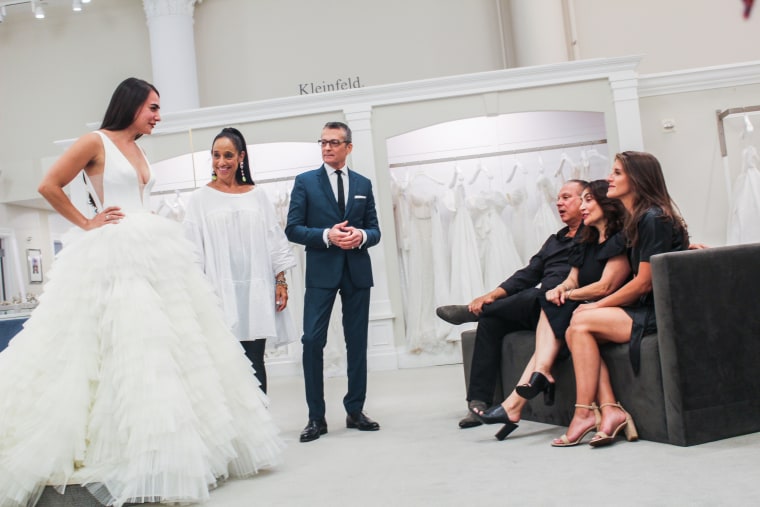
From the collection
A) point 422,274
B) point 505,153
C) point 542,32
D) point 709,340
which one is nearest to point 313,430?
point 709,340

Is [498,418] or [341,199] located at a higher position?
[341,199]

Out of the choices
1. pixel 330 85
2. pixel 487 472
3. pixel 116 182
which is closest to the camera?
pixel 487 472

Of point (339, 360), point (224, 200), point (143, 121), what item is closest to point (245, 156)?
point (224, 200)

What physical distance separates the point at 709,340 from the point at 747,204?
159 inches

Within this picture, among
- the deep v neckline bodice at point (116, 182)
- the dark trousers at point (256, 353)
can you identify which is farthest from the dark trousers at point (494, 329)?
the deep v neckline bodice at point (116, 182)

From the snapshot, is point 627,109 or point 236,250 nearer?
point 236,250

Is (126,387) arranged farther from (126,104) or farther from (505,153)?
(505,153)

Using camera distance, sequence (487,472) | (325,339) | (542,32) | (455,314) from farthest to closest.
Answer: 1. (542,32)
2. (455,314)
3. (325,339)
4. (487,472)

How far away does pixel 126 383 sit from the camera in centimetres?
229

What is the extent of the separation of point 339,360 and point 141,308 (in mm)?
3752

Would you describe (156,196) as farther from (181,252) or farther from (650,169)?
(650,169)

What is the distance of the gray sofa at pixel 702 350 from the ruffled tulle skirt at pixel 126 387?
134 cm

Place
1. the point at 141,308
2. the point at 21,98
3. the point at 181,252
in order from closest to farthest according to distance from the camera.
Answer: the point at 141,308, the point at 181,252, the point at 21,98

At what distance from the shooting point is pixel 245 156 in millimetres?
3432
